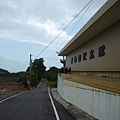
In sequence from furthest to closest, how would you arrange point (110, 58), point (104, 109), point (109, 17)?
point (110, 58)
point (109, 17)
point (104, 109)

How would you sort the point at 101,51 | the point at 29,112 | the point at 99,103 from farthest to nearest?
the point at 101,51
the point at 29,112
the point at 99,103

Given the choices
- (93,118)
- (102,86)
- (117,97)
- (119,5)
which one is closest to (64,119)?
(93,118)

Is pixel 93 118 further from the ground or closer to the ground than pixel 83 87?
closer to the ground

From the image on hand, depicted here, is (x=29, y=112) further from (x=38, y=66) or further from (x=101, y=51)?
(x=38, y=66)

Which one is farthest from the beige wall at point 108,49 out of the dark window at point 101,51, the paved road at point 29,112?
the paved road at point 29,112

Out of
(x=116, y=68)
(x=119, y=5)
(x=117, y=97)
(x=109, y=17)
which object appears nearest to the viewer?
(x=117, y=97)

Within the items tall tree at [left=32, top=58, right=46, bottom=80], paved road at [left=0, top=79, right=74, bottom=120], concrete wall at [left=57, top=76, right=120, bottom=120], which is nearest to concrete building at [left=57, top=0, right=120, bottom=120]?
concrete wall at [left=57, top=76, right=120, bottom=120]

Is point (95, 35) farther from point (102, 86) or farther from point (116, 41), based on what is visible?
point (102, 86)

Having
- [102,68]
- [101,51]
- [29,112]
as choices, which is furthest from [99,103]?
[101,51]

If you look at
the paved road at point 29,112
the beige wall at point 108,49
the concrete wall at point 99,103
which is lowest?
the paved road at point 29,112

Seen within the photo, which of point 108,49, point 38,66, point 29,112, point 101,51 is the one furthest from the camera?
point 38,66

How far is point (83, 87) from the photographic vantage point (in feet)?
45.3

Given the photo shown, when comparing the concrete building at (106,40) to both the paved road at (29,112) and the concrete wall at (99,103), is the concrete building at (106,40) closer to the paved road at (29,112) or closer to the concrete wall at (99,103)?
the concrete wall at (99,103)

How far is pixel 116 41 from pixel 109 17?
1.88 metres
